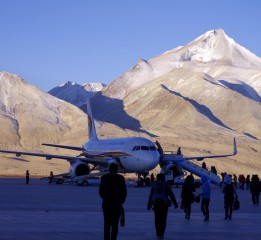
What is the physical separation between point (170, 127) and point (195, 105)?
17.7 metres

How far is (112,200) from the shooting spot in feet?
51.7

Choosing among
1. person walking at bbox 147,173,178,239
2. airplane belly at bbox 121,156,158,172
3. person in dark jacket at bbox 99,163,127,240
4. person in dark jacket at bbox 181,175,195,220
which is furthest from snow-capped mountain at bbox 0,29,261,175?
person in dark jacket at bbox 99,163,127,240

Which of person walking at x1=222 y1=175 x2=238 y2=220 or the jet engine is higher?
the jet engine

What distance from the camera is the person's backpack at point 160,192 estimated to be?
18625 mm

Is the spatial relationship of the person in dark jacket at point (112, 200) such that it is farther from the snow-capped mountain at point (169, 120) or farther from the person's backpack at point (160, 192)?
the snow-capped mountain at point (169, 120)

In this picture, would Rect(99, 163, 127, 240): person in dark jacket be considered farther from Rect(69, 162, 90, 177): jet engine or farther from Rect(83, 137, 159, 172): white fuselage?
Rect(69, 162, 90, 177): jet engine

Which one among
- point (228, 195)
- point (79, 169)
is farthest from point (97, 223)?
point (79, 169)

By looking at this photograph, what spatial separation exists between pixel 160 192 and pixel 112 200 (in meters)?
3.18

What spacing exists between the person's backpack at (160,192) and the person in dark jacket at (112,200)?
284 cm

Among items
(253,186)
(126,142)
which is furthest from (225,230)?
(126,142)

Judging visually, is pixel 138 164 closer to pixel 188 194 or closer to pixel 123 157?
pixel 123 157

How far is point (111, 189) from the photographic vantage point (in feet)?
52.0

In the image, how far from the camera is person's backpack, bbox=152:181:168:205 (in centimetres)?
1862

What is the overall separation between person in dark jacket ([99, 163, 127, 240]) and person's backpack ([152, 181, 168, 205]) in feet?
9.32
